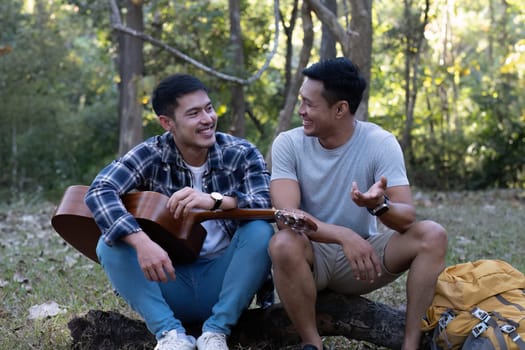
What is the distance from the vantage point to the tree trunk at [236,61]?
453 inches

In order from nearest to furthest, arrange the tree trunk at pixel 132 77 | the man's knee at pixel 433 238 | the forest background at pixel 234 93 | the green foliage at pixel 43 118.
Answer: the man's knee at pixel 433 238, the tree trunk at pixel 132 77, the forest background at pixel 234 93, the green foliage at pixel 43 118

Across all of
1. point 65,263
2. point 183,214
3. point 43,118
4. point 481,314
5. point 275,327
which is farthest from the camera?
point 43,118

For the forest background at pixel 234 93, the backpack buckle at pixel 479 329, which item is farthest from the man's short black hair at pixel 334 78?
the forest background at pixel 234 93

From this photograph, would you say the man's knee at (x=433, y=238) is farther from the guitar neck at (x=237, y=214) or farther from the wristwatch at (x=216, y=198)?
the wristwatch at (x=216, y=198)

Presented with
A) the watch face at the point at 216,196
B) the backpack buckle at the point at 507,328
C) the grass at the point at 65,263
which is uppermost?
the watch face at the point at 216,196

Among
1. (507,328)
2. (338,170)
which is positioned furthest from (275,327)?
(507,328)

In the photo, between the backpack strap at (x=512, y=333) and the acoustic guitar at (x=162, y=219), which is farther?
the acoustic guitar at (x=162, y=219)

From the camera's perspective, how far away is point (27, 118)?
1306 centimetres

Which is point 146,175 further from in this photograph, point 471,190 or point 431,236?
point 471,190

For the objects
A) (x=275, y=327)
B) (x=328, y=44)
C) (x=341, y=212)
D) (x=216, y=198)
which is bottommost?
(x=275, y=327)

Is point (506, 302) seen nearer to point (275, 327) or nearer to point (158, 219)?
point (275, 327)

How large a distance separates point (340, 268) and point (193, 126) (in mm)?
925

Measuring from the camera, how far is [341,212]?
3348 mm

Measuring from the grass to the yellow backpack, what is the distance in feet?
1.76
